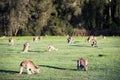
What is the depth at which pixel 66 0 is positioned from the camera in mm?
69250

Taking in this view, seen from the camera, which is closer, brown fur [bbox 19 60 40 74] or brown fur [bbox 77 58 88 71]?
brown fur [bbox 19 60 40 74]

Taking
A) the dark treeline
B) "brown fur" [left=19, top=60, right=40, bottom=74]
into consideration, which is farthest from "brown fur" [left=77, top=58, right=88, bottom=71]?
the dark treeline

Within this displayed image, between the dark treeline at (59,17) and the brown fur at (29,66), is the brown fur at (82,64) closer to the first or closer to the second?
the brown fur at (29,66)

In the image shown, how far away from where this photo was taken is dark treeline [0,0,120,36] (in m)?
64.6

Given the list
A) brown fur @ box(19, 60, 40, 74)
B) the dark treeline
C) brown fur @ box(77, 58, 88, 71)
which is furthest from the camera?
the dark treeline

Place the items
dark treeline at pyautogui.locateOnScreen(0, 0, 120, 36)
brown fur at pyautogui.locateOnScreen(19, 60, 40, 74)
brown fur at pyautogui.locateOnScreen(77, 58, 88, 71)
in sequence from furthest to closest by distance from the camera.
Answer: dark treeline at pyautogui.locateOnScreen(0, 0, 120, 36) → brown fur at pyautogui.locateOnScreen(77, 58, 88, 71) → brown fur at pyautogui.locateOnScreen(19, 60, 40, 74)

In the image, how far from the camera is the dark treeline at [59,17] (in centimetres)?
6456

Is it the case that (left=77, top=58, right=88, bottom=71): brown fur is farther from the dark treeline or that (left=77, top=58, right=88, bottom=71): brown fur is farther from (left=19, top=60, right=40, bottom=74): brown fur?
the dark treeline

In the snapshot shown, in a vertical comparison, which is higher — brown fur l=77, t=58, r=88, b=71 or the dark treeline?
the dark treeline

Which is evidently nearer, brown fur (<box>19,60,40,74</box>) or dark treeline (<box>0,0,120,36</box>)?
brown fur (<box>19,60,40,74</box>)

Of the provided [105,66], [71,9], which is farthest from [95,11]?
[105,66]

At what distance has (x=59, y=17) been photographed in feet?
Answer: 232

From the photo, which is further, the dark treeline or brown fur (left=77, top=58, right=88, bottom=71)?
the dark treeline

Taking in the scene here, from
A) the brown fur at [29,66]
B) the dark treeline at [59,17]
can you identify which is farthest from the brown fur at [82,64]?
the dark treeline at [59,17]
